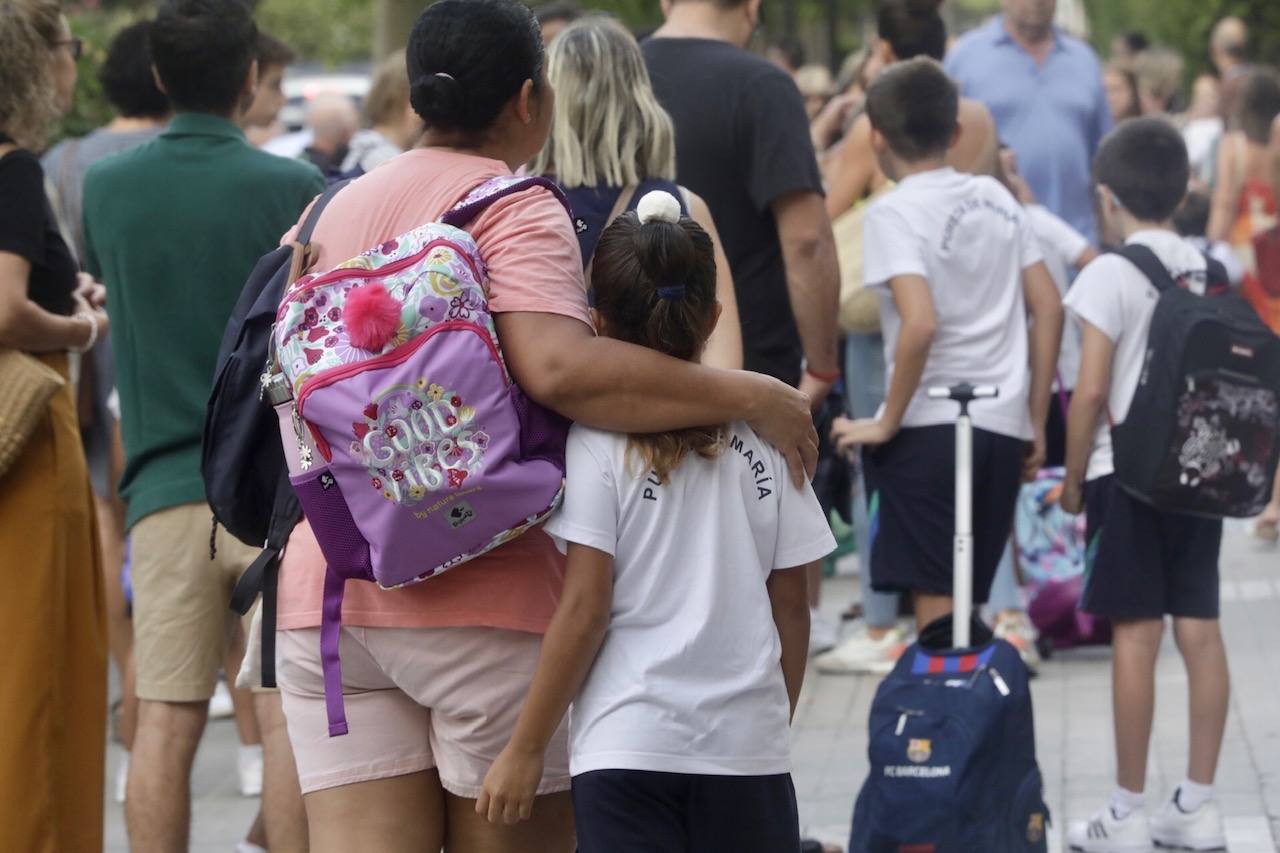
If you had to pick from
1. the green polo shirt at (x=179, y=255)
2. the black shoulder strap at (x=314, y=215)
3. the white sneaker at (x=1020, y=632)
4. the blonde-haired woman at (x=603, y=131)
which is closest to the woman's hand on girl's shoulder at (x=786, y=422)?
the black shoulder strap at (x=314, y=215)

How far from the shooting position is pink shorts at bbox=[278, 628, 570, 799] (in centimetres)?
306

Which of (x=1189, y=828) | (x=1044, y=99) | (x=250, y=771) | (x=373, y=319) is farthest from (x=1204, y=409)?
(x=1044, y=99)

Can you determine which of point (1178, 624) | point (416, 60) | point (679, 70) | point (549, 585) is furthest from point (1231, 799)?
point (416, 60)

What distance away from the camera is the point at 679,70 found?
16.1 ft

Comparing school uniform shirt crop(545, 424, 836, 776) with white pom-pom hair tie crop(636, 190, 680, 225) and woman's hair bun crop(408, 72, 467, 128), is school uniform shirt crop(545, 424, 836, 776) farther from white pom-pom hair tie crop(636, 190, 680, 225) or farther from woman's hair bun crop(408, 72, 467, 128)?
woman's hair bun crop(408, 72, 467, 128)

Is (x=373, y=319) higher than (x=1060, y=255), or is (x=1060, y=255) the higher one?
(x=373, y=319)

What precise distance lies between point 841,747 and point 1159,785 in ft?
3.46

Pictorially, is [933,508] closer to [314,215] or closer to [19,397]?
[19,397]

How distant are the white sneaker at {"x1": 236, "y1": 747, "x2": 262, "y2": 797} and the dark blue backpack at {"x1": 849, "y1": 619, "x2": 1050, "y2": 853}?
225 centimetres

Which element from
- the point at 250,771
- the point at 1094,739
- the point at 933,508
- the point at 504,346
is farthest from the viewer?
the point at 1094,739

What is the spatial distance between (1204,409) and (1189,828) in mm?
1138

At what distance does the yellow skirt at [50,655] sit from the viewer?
4262 mm

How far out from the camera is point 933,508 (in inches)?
216

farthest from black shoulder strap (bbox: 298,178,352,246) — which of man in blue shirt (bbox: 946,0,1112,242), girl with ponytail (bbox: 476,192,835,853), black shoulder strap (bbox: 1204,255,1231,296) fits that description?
man in blue shirt (bbox: 946,0,1112,242)
